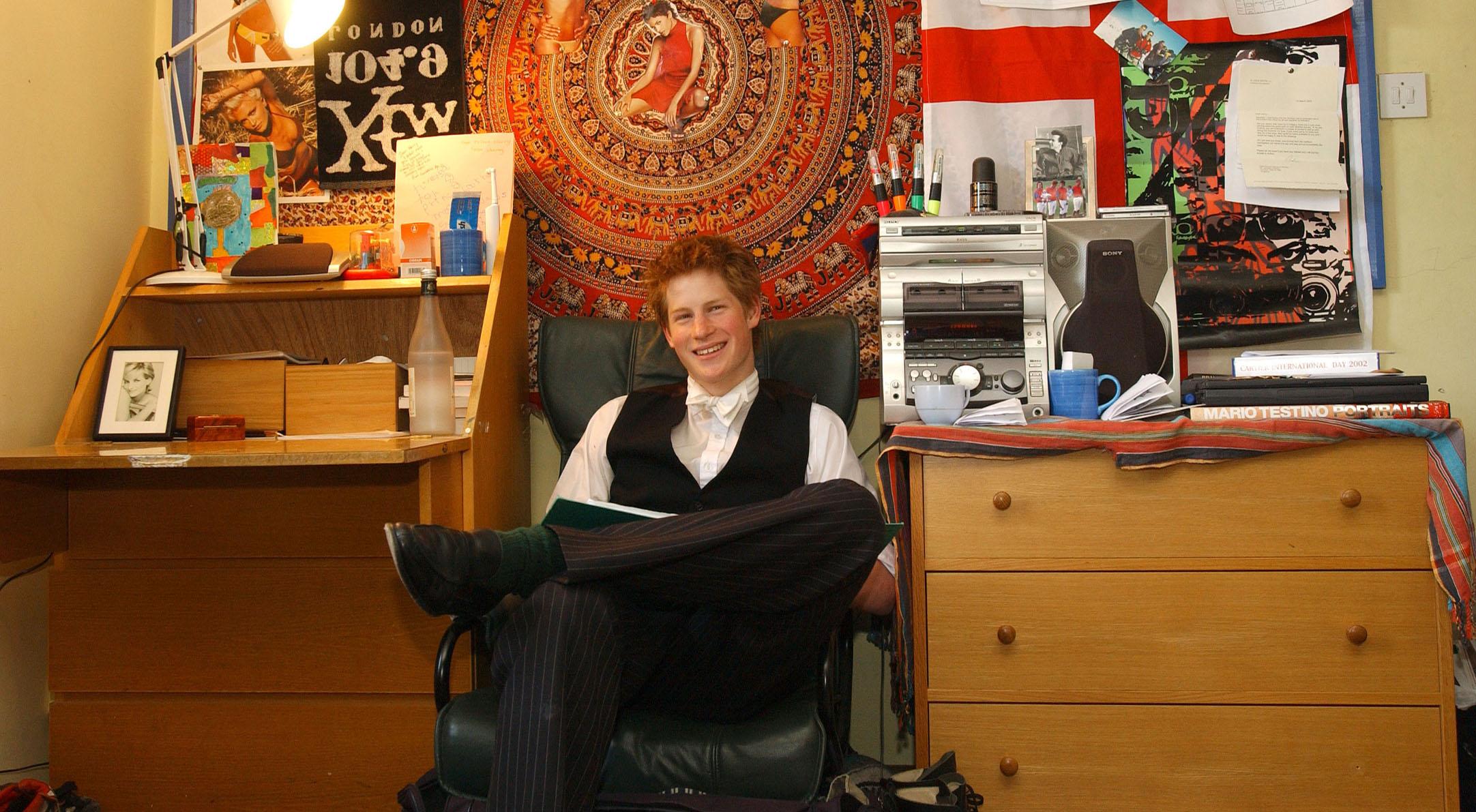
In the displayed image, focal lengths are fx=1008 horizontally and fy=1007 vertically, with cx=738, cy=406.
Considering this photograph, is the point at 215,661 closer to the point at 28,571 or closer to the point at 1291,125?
the point at 28,571

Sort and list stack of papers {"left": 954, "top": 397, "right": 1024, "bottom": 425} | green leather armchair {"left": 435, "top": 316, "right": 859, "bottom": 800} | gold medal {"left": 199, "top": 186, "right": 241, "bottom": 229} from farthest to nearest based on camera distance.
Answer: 1. gold medal {"left": 199, "top": 186, "right": 241, "bottom": 229}
2. stack of papers {"left": 954, "top": 397, "right": 1024, "bottom": 425}
3. green leather armchair {"left": 435, "top": 316, "right": 859, "bottom": 800}

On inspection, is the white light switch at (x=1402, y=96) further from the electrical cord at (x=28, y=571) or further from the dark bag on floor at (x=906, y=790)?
the electrical cord at (x=28, y=571)

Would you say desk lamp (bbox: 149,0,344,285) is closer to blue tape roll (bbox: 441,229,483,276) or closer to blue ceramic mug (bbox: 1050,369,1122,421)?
blue tape roll (bbox: 441,229,483,276)

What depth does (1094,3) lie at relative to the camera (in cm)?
215

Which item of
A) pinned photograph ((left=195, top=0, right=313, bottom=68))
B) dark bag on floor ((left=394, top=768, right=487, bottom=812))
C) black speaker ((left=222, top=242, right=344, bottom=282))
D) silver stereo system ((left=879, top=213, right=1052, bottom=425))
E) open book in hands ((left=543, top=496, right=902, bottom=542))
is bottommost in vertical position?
dark bag on floor ((left=394, top=768, right=487, bottom=812))

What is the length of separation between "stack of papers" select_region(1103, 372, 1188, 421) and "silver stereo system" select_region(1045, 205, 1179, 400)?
0.16m

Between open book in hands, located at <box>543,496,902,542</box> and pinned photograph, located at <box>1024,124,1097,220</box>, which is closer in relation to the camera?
open book in hands, located at <box>543,496,902,542</box>

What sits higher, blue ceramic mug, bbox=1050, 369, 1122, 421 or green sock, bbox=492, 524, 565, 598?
blue ceramic mug, bbox=1050, 369, 1122, 421

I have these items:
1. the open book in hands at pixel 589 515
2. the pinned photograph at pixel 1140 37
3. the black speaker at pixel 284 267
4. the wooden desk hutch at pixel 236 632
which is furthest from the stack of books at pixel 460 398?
the pinned photograph at pixel 1140 37

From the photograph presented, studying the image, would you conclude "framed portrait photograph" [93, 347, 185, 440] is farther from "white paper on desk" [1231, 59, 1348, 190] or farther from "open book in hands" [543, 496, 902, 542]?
"white paper on desk" [1231, 59, 1348, 190]

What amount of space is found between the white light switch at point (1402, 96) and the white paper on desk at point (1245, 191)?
213mm

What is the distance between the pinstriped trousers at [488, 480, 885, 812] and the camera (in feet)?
3.95

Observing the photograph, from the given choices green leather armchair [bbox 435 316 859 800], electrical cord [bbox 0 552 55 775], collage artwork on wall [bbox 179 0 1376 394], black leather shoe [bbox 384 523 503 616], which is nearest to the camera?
black leather shoe [bbox 384 523 503 616]

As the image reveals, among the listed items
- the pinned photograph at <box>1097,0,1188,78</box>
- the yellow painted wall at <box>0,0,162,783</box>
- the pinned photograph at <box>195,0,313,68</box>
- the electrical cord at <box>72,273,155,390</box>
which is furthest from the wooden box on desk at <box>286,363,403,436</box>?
the pinned photograph at <box>1097,0,1188,78</box>
